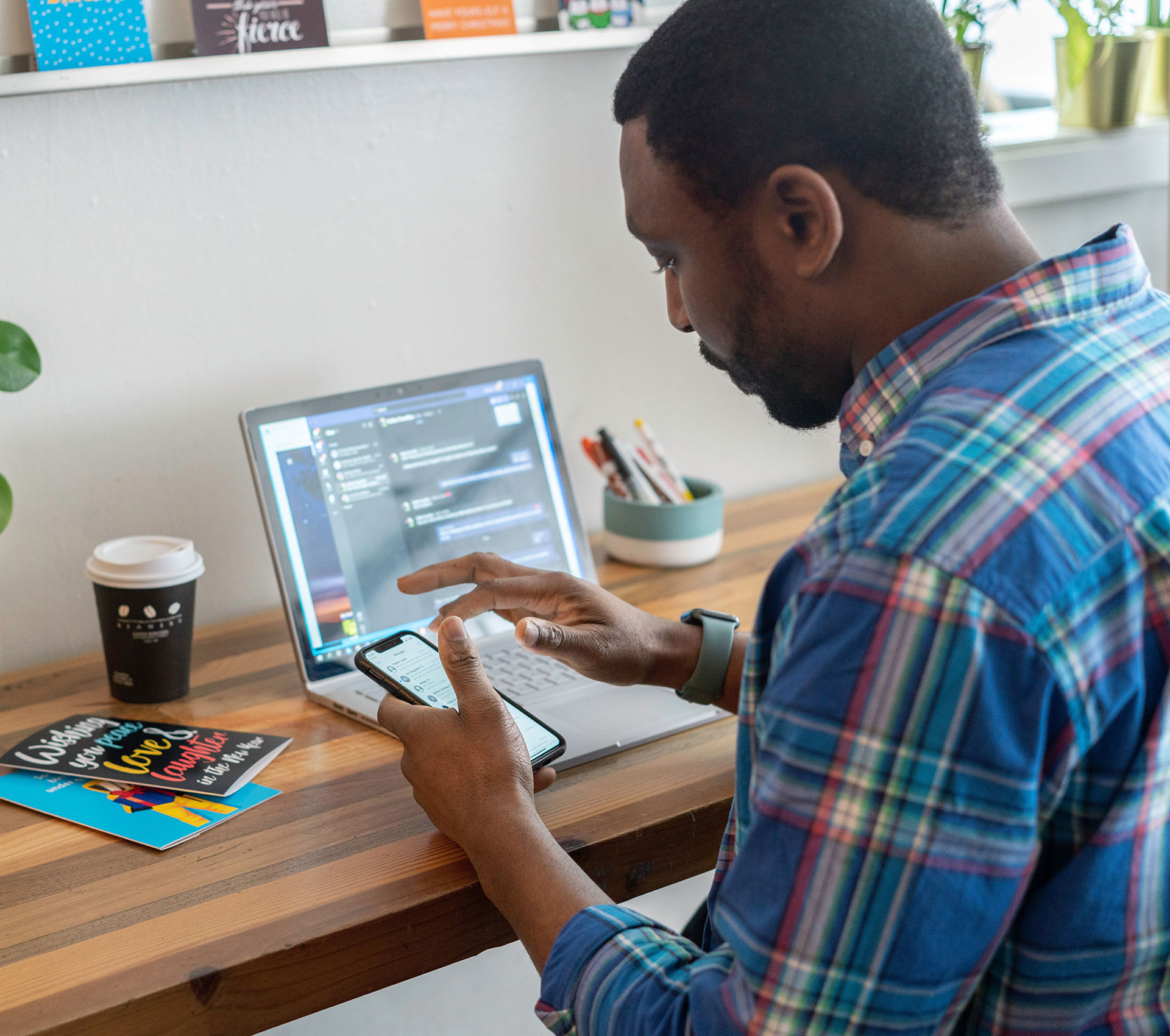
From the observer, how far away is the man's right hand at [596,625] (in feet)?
3.22

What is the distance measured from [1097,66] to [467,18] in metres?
1.03

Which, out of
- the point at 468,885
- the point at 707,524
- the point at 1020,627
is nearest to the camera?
the point at 1020,627

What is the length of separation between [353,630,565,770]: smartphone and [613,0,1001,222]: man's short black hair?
1.48 feet

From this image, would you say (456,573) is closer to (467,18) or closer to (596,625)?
(596,625)

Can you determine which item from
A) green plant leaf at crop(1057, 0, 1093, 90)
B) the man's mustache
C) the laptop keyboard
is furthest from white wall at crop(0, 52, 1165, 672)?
green plant leaf at crop(1057, 0, 1093, 90)

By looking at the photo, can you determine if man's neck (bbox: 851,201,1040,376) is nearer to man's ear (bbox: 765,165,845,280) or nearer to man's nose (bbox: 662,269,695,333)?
man's ear (bbox: 765,165,845,280)

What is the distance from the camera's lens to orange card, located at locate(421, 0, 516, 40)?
1223mm

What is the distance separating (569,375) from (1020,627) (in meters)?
1.01

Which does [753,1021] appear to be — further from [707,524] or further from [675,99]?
[707,524]

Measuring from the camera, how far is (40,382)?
1.15 meters

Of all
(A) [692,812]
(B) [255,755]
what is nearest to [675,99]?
(A) [692,812]

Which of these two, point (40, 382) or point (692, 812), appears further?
point (40, 382)

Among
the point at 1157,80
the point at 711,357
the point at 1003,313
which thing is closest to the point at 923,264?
the point at 1003,313

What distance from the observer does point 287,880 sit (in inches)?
31.0
